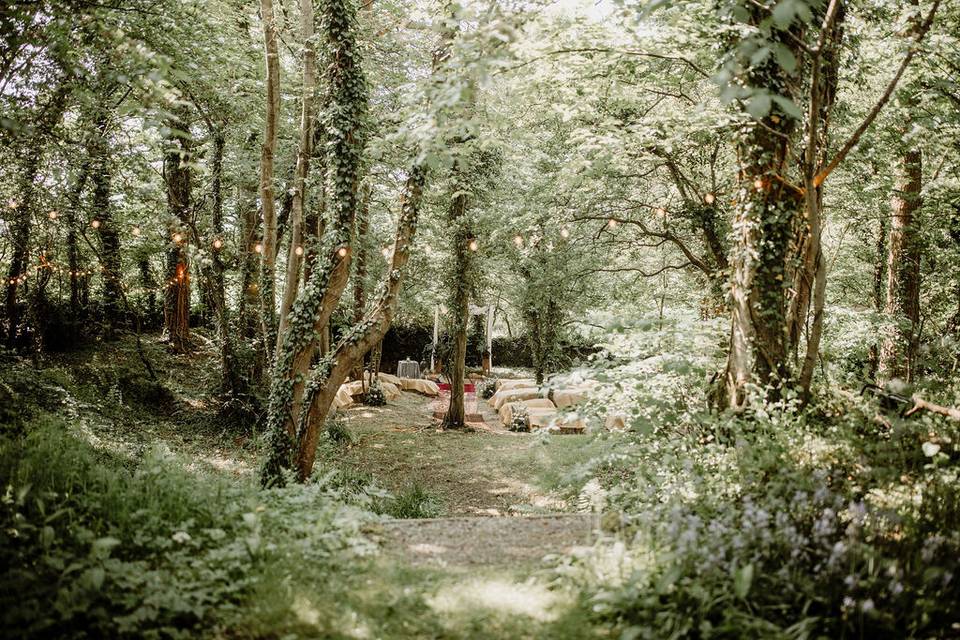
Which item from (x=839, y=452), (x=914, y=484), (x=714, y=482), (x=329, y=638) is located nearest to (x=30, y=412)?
(x=329, y=638)

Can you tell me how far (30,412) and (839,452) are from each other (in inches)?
334

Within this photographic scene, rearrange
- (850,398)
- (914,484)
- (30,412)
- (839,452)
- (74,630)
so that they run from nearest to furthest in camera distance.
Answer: (74,630) < (914,484) < (839,452) < (850,398) < (30,412)

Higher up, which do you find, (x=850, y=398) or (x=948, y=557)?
(x=850, y=398)

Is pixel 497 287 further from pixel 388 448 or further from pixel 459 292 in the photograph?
pixel 388 448

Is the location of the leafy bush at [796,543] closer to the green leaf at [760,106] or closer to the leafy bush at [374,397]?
the green leaf at [760,106]

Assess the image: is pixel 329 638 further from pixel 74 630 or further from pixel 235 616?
pixel 74 630

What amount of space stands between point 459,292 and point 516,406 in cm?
396

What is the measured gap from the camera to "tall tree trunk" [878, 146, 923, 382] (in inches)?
339

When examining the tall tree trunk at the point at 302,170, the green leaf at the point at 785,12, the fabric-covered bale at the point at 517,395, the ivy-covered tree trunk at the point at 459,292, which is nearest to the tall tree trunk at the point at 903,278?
the ivy-covered tree trunk at the point at 459,292

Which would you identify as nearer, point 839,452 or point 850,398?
point 839,452

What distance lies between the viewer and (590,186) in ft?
30.4

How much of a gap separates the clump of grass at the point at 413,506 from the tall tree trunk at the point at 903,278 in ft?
25.0

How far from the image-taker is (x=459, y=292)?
12.8 metres

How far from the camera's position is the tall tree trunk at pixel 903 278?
28.2 ft
